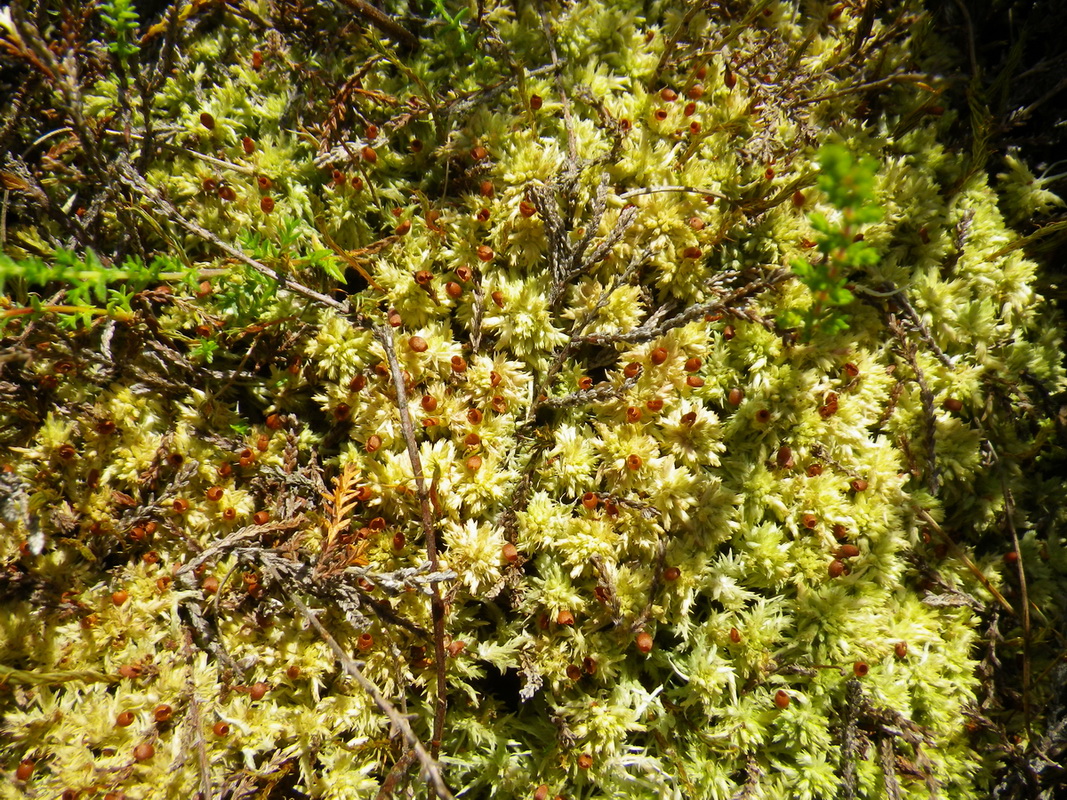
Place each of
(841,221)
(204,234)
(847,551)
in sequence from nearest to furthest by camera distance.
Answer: (841,221), (204,234), (847,551)

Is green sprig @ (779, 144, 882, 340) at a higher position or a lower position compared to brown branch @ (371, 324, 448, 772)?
higher

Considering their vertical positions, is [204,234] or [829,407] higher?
[829,407]

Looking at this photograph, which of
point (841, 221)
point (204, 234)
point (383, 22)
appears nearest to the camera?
point (841, 221)

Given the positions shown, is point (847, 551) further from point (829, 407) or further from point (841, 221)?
point (841, 221)

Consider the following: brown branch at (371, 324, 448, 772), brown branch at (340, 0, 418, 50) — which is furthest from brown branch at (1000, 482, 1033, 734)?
brown branch at (340, 0, 418, 50)

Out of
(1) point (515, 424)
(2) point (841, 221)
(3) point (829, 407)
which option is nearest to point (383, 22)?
(1) point (515, 424)

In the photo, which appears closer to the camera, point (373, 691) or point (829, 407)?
point (373, 691)

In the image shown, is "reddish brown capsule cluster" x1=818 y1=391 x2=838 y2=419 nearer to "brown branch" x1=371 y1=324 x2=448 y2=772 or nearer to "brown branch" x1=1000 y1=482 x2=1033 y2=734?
"brown branch" x1=1000 y1=482 x2=1033 y2=734

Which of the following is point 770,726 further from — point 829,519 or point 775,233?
point 775,233

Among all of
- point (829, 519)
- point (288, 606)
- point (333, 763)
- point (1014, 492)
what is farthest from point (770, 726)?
point (288, 606)
